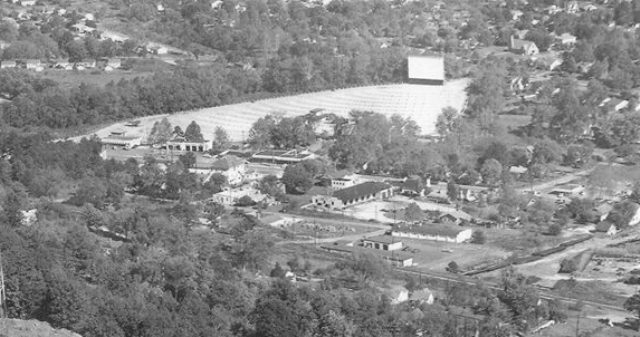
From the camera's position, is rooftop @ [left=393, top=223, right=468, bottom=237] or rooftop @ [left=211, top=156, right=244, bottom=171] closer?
rooftop @ [left=393, top=223, right=468, bottom=237]

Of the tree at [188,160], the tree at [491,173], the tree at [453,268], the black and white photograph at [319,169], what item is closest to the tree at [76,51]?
the black and white photograph at [319,169]

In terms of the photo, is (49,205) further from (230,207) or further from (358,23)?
(358,23)

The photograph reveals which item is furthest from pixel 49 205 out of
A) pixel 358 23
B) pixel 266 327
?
pixel 358 23

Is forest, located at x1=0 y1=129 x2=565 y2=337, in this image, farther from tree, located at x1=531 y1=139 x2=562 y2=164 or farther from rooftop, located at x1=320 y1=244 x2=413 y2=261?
tree, located at x1=531 y1=139 x2=562 y2=164

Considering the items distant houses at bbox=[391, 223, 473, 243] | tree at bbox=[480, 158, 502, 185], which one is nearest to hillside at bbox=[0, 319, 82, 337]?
distant houses at bbox=[391, 223, 473, 243]

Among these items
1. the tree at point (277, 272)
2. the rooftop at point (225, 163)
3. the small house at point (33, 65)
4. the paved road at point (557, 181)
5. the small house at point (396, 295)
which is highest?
the small house at point (33, 65)

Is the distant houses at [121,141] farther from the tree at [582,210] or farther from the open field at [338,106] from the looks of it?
the tree at [582,210]

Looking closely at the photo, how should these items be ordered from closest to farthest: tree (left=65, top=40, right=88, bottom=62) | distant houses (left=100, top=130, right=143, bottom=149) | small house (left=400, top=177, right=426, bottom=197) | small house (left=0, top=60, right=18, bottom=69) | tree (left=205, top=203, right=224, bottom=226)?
tree (left=205, top=203, right=224, bottom=226) < small house (left=400, top=177, right=426, bottom=197) < distant houses (left=100, top=130, right=143, bottom=149) < small house (left=0, top=60, right=18, bottom=69) < tree (left=65, top=40, right=88, bottom=62)
